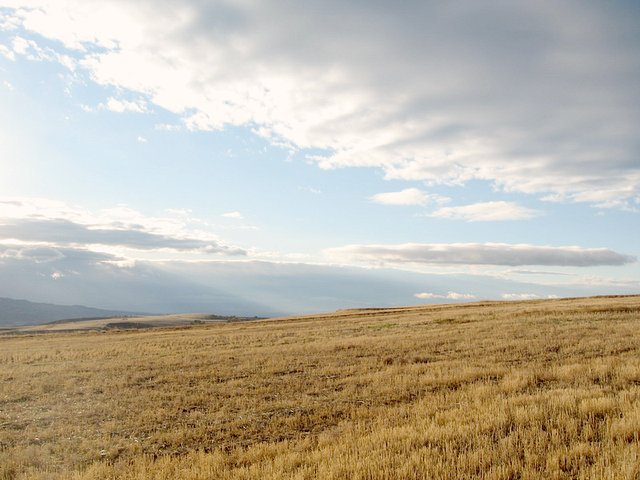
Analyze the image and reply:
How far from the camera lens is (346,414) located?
12.4 meters

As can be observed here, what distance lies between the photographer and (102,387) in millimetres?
17781

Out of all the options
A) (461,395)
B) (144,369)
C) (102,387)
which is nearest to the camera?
(461,395)

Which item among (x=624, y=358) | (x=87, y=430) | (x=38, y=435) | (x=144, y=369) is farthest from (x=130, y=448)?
(x=624, y=358)

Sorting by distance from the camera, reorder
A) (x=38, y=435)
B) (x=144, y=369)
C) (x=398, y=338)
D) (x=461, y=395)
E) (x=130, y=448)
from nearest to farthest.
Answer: (x=130, y=448), (x=38, y=435), (x=461, y=395), (x=144, y=369), (x=398, y=338)

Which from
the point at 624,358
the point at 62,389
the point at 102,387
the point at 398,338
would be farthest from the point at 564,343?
the point at 62,389

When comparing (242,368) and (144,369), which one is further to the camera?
(144,369)

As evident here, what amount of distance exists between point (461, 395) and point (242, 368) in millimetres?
10583

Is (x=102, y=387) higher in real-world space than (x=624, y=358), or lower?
lower

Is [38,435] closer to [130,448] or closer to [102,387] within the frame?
[130,448]

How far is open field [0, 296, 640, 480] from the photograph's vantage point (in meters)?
8.14

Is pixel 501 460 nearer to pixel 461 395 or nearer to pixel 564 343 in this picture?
pixel 461 395

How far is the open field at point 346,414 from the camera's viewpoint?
8141mm

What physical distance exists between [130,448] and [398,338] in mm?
19460

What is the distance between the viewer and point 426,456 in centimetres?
820
